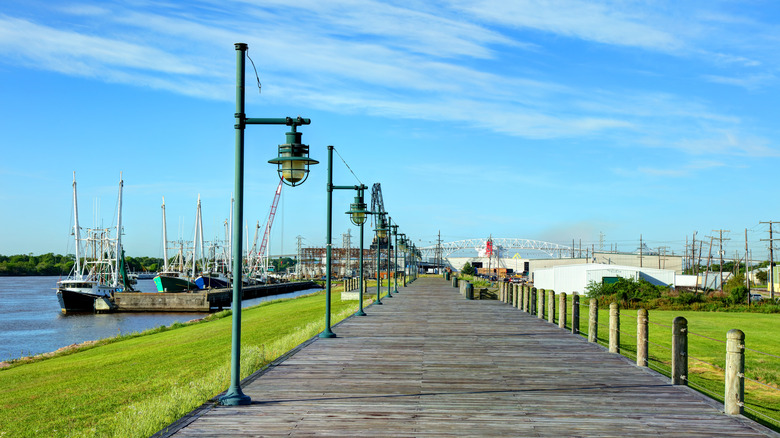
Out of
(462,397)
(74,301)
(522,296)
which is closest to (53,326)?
→ (74,301)

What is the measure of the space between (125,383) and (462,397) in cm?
1240

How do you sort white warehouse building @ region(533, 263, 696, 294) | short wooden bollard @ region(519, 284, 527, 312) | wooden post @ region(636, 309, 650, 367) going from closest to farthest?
1. wooden post @ region(636, 309, 650, 367)
2. short wooden bollard @ region(519, 284, 527, 312)
3. white warehouse building @ region(533, 263, 696, 294)

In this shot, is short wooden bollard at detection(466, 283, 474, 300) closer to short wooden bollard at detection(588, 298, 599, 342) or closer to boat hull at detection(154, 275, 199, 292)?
short wooden bollard at detection(588, 298, 599, 342)

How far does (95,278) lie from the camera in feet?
310

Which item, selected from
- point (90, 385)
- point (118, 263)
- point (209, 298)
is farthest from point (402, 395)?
point (118, 263)

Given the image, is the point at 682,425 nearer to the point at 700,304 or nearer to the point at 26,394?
the point at 26,394

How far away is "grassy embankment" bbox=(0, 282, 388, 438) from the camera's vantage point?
33.9 feet

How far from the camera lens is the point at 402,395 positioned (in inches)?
376

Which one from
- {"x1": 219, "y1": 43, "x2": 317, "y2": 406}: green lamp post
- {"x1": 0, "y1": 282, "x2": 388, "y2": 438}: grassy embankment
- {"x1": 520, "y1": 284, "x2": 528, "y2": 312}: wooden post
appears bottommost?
{"x1": 0, "y1": 282, "x2": 388, "y2": 438}: grassy embankment

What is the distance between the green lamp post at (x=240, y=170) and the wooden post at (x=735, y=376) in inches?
253

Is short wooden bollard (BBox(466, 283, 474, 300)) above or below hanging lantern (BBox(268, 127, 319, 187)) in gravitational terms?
below

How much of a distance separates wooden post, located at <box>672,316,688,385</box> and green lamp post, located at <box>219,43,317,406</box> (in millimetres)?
6514

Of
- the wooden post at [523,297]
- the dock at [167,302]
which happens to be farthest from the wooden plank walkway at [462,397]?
the dock at [167,302]

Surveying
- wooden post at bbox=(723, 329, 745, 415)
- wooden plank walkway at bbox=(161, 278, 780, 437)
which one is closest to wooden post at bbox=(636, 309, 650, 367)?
wooden plank walkway at bbox=(161, 278, 780, 437)
